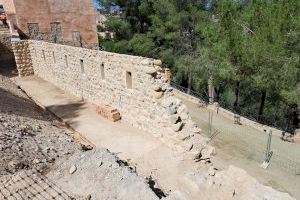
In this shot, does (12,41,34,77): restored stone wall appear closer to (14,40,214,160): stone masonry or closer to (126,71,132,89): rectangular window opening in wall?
(14,40,214,160): stone masonry

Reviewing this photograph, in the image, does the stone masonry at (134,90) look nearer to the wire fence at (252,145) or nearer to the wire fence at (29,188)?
the wire fence at (252,145)

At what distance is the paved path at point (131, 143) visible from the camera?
7.35 meters

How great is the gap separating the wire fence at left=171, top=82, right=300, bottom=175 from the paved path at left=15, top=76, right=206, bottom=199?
4.07 metres

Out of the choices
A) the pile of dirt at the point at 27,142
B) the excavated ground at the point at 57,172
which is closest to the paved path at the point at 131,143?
the pile of dirt at the point at 27,142

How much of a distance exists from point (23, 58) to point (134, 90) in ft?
37.0

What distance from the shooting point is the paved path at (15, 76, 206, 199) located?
24.1 ft

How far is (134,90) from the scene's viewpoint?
9555mm

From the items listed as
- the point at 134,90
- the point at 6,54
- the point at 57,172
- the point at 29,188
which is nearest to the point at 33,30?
the point at 6,54

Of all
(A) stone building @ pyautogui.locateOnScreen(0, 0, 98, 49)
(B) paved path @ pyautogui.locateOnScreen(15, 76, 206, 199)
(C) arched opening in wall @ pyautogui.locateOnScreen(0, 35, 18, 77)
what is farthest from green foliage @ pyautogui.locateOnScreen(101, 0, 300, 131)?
(C) arched opening in wall @ pyautogui.locateOnScreen(0, 35, 18, 77)

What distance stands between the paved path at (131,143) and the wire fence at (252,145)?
4.07 meters

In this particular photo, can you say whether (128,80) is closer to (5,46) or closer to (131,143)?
(131,143)

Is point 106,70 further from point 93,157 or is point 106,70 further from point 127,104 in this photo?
point 93,157

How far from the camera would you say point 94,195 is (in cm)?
527

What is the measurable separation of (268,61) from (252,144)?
360 cm
